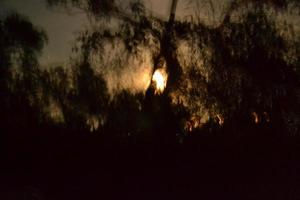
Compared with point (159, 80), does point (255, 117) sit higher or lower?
lower

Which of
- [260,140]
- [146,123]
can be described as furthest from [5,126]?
[260,140]

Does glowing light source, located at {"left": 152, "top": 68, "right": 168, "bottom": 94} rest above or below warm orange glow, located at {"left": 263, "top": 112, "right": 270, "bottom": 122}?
above

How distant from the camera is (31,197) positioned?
→ 795 cm

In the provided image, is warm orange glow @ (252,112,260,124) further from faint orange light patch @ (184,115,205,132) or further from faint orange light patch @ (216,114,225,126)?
faint orange light patch @ (184,115,205,132)

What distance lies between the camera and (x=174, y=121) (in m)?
12.6

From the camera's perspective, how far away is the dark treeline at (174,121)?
10.2 meters

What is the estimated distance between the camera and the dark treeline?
1023cm

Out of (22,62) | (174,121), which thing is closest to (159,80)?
(174,121)

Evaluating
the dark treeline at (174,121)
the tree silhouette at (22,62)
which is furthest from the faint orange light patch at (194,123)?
the tree silhouette at (22,62)

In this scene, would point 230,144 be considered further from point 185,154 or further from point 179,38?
point 179,38

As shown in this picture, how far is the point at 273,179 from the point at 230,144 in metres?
1.10

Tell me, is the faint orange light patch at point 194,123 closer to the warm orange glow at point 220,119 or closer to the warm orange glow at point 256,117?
the warm orange glow at point 220,119

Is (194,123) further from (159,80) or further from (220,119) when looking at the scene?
(159,80)

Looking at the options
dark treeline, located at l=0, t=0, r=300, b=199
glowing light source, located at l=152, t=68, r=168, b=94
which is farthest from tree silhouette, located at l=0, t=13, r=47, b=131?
glowing light source, located at l=152, t=68, r=168, b=94
